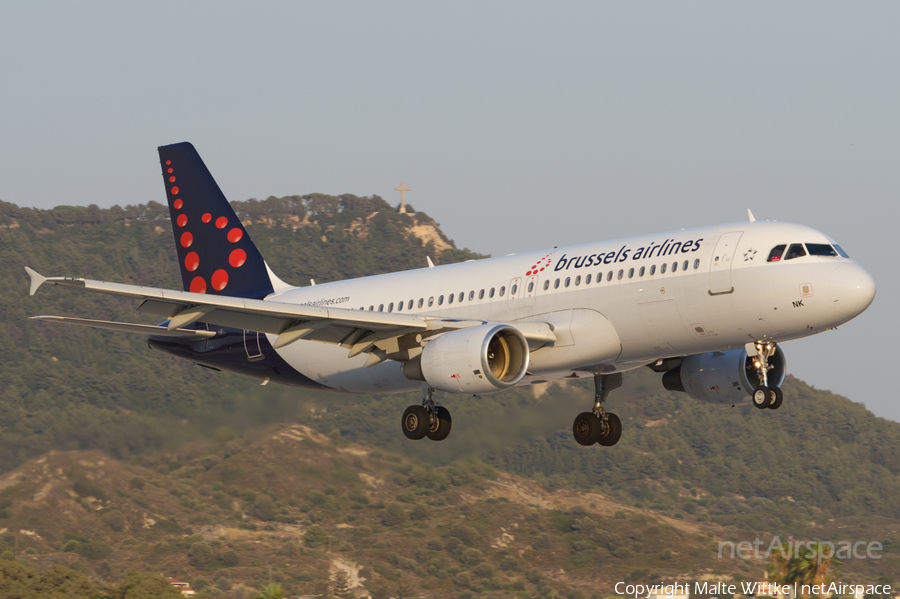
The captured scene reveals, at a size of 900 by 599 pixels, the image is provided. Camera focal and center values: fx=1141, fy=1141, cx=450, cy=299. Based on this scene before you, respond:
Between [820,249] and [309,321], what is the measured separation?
12.8 metres

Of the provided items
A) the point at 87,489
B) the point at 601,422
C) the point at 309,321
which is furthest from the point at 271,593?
the point at 309,321

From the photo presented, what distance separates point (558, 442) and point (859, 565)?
43.6m

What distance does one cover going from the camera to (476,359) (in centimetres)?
2819

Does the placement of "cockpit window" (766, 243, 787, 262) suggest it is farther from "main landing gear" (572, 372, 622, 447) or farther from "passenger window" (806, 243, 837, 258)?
"main landing gear" (572, 372, 622, 447)

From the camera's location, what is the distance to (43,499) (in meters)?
86.4

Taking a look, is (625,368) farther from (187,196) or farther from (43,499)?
(43,499)

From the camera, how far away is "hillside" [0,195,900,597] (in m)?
52.1

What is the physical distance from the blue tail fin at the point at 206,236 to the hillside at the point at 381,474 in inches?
366

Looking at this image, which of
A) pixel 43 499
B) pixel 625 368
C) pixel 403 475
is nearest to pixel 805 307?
pixel 625 368

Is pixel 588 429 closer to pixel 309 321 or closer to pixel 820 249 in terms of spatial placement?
pixel 309 321

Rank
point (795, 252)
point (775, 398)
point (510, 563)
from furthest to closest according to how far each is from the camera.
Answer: point (510, 563)
point (775, 398)
point (795, 252)

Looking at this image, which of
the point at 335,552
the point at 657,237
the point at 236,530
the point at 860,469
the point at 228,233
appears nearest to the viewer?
the point at 657,237

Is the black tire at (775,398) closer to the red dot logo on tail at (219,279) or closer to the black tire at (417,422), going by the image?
the black tire at (417,422)

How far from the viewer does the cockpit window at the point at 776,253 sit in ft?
88.6
